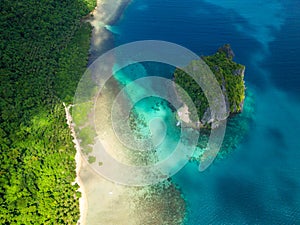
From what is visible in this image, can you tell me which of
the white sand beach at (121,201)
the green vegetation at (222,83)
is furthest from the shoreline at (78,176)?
the green vegetation at (222,83)

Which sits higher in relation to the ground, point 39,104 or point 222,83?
point 222,83

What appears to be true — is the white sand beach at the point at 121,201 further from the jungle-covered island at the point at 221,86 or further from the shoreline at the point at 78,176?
the jungle-covered island at the point at 221,86

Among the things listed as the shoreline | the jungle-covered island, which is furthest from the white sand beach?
the jungle-covered island

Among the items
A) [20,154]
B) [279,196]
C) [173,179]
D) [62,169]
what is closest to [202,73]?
[173,179]

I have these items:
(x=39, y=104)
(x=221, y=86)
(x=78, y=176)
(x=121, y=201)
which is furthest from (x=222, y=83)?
(x=39, y=104)

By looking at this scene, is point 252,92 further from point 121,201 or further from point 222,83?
point 121,201

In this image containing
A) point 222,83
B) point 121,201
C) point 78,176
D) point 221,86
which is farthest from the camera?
point 222,83
